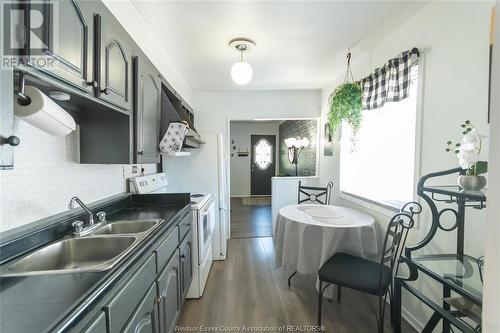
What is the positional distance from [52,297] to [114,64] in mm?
1136

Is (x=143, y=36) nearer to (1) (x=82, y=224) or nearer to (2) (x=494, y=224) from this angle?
(1) (x=82, y=224)

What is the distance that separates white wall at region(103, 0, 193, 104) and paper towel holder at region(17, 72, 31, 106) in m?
0.94

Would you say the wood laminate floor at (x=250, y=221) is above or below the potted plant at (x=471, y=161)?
below

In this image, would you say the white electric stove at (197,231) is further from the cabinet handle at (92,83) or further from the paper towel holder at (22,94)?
the paper towel holder at (22,94)

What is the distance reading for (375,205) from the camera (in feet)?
7.60

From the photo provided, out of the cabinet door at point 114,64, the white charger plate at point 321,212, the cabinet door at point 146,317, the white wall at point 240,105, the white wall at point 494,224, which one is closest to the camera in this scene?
the white wall at point 494,224

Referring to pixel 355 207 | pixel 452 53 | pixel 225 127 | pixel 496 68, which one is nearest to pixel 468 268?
pixel 496 68

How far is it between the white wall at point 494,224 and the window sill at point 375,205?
1.54 m

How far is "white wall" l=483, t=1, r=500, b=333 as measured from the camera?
0.59 metres

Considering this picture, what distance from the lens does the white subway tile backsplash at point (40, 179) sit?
1.06 m

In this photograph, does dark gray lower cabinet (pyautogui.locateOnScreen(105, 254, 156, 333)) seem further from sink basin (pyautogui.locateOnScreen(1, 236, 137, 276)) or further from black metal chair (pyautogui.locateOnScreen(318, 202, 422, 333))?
black metal chair (pyautogui.locateOnScreen(318, 202, 422, 333))

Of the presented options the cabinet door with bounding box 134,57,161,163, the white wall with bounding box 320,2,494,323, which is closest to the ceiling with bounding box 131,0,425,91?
the white wall with bounding box 320,2,494,323

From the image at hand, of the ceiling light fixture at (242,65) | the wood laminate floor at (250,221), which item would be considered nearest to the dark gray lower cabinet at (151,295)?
the ceiling light fixture at (242,65)

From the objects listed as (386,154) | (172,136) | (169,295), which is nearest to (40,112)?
(172,136)
